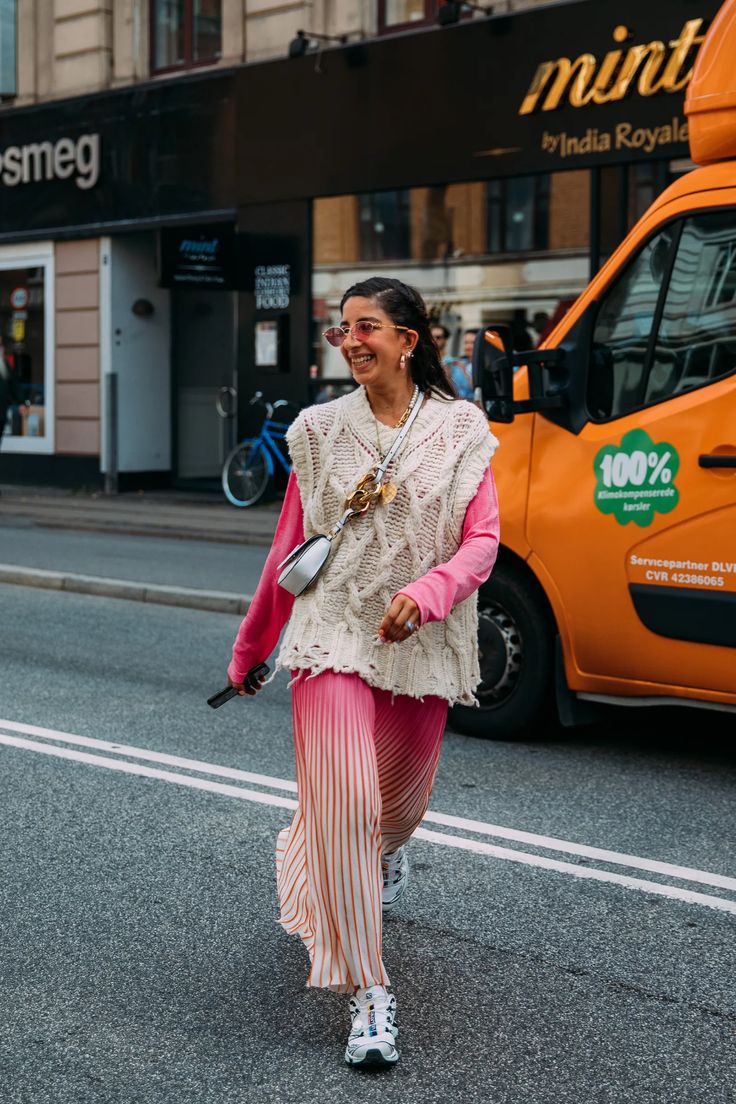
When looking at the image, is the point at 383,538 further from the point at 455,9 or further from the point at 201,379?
the point at 201,379

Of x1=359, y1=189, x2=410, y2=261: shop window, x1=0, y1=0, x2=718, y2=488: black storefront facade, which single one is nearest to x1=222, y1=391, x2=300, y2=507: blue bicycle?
x1=0, y1=0, x2=718, y2=488: black storefront facade

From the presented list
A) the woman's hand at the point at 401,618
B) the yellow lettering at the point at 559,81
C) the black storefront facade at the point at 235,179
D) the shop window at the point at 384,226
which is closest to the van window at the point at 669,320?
the woman's hand at the point at 401,618

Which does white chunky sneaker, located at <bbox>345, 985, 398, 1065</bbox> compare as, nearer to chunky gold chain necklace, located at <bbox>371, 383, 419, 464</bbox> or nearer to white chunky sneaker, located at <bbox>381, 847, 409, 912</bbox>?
white chunky sneaker, located at <bbox>381, 847, 409, 912</bbox>

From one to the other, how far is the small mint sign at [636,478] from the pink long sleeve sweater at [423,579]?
2.33 m

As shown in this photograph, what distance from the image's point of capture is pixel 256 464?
18.1 meters

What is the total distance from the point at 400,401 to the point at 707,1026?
66.0 inches

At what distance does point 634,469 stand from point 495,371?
680mm

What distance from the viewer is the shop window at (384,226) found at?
1734 cm

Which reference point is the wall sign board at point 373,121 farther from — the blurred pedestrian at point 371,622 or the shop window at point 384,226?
the blurred pedestrian at point 371,622

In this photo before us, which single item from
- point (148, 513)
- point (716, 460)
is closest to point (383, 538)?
point (716, 460)

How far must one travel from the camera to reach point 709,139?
6105 millimetres

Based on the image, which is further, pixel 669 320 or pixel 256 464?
pixel 256 464

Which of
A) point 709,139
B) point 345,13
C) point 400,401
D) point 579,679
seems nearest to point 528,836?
point 579,679

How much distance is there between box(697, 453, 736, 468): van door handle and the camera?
19.1 feet
